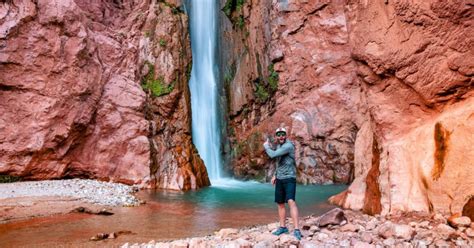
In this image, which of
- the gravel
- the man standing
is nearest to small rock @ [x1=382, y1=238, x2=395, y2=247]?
the man standing

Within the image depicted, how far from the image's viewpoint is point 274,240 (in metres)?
6.43

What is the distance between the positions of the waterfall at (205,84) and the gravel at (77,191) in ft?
32.2

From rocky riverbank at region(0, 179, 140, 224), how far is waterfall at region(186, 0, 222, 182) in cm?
961

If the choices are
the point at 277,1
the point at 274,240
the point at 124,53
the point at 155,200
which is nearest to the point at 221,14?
the point at 277,1

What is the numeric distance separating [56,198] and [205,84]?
16940 mm

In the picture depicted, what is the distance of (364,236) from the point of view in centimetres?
655

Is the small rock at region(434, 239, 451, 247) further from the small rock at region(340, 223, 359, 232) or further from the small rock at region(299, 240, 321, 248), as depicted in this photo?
the small rock at region(299, 240, 321, 248)

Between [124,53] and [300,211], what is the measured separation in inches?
556

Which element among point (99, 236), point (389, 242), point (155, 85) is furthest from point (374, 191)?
point (155, 85)

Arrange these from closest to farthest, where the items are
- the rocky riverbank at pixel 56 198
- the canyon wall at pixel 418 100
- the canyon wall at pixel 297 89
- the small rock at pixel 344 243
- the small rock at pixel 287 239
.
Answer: the small rock at pixel 344 243 → the small rock at pixel 287 239 → the canyon wall at pixel 418 100 → the rocky riverbank at pixel 56 198 → the canyon wall at pixel 297 89

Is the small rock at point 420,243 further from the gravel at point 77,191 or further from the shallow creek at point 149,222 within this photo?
the gravel at point 77,191

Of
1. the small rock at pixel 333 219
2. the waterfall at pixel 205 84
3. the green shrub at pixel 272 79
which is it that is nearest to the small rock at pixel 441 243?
the small rock at pixel 333 219

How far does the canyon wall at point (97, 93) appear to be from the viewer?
1619cm

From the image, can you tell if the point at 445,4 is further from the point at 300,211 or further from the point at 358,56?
the point at 300,211
